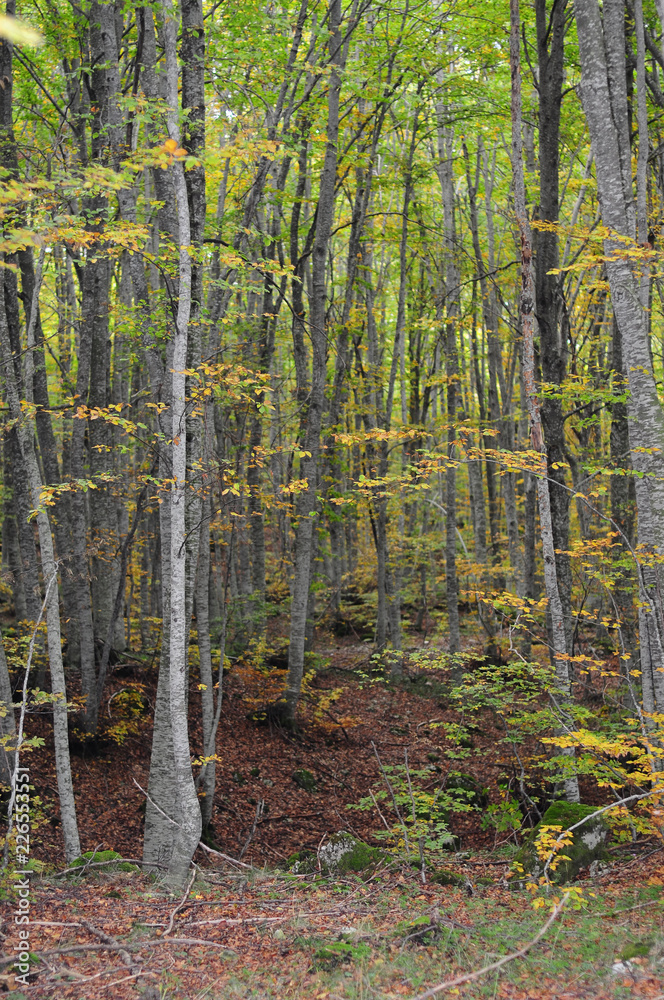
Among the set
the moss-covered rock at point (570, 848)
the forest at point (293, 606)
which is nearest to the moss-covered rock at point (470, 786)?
the forest at point (293, 606)

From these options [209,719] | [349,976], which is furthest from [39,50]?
[349,976]

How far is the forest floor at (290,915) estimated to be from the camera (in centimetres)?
421

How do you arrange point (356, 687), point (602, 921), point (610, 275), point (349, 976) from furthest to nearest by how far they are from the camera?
1. point (356, 687)
2. point (610, 275)
3. point (602, 921)
4. point (349, 976)

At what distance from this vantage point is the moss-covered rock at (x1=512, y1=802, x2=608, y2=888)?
20.9 ft

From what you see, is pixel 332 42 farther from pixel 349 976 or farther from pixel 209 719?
pixel 349 976

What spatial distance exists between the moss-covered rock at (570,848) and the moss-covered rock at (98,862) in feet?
12.7

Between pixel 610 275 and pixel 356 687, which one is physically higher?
pixel 610 275

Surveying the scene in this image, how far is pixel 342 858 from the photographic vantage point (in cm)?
709

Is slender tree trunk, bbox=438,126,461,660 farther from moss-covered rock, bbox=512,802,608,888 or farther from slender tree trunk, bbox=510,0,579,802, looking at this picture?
moss-covered rock, bbox=512,802,608,888

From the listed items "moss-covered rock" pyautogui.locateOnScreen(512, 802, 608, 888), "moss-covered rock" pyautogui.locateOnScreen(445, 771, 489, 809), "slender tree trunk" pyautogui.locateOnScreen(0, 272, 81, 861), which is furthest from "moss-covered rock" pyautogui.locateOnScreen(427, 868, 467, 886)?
"slender tree trunk" pyautogui.locateOnScreen(0, 272, 81, 861)

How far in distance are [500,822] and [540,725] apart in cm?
176

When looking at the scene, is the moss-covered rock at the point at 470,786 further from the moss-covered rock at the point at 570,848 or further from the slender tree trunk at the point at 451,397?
the slender tree trunk at the point at 451,397

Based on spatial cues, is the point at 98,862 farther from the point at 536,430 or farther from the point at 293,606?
the point at 536,430

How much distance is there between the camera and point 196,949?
4.70 meters
